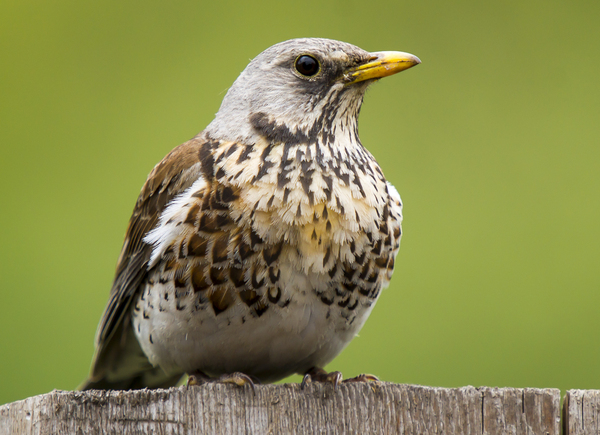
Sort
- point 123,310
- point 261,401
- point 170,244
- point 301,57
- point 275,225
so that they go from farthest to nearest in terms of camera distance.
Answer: point 123,310 < point 301,57 < point 170,244 < point 275,225 < point 261,401

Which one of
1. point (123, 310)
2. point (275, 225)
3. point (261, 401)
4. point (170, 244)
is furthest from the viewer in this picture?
point (123, 310)

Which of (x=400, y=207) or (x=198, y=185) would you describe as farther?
(x=400, y=207)

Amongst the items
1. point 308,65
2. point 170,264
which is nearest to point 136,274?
point 170,264

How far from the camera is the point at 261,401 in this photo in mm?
1926

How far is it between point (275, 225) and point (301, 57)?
2.57 feet

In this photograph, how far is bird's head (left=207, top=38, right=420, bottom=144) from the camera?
275 cm

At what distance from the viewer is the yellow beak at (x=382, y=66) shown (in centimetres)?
271

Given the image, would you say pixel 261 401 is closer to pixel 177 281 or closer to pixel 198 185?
pixel 177 281

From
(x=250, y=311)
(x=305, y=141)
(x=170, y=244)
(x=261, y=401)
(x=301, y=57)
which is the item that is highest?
(x=301, y=57)

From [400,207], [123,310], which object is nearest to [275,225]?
[400,207]

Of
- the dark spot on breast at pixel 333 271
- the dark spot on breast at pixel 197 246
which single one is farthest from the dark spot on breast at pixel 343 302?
the dark spot on breast at pixel 197 246

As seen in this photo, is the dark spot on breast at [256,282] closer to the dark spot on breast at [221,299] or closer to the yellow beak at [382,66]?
the dark spot on breast at [221,299]

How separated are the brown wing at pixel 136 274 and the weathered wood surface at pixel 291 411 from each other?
1.03 metres

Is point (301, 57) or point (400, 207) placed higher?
point (301, 57)
